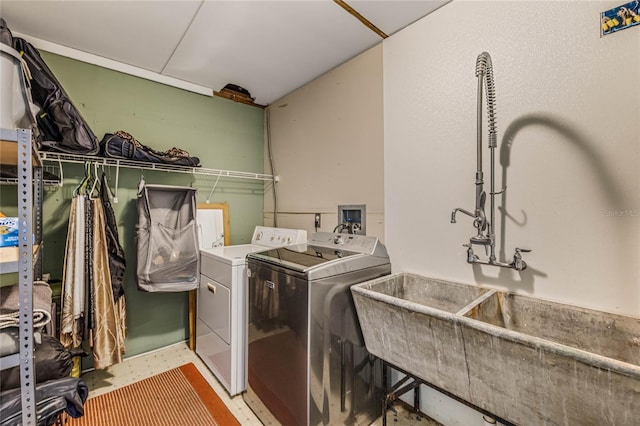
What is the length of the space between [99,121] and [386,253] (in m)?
2.45

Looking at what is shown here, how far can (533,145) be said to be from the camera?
132 cm

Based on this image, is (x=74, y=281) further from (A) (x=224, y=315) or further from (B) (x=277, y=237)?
(B) (x=277, y=237)

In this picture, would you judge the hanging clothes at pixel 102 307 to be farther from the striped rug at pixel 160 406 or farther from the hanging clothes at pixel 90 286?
the striped rug at pixel 160 406

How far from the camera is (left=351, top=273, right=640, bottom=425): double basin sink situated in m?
0.81

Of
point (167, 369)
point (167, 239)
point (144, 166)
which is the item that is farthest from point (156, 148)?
point (167, 369)

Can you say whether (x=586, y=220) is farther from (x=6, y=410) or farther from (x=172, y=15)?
(x=172, y=15)

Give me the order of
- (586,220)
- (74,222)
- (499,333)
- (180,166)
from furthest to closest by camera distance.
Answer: (180,166) → (74,222) → (586,220) → (499,333)

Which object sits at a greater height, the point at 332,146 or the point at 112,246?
the point at 332,146

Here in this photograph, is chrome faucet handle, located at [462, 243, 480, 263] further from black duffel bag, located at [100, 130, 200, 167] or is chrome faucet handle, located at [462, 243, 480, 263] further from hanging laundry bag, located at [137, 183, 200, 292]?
black duffel bag, located at [100, 130, 200, 167]

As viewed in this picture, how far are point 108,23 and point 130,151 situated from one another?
820mm

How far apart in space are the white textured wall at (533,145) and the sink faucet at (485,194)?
0.07m

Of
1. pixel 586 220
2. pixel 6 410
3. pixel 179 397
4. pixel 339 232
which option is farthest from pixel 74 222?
pixel 586 220

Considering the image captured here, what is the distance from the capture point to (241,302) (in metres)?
1.88

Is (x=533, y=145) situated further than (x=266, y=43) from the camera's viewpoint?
No
